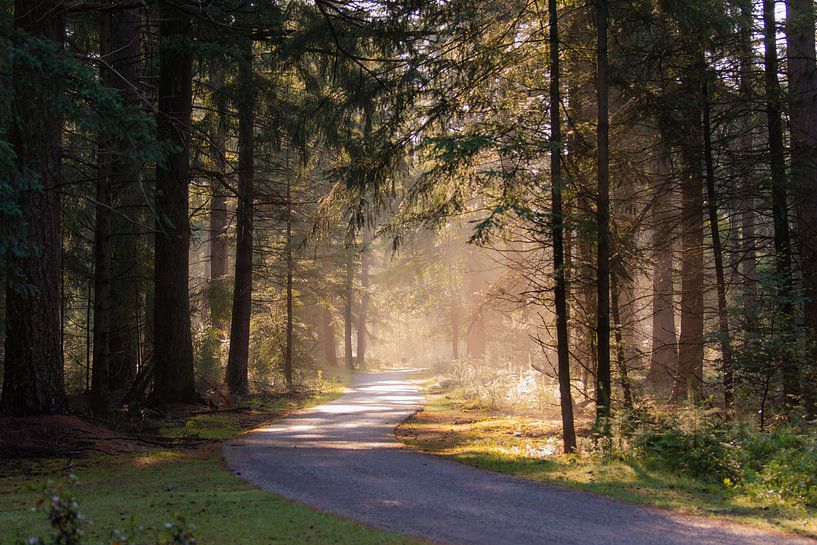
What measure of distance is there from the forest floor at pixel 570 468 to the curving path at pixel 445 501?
390 millimetres

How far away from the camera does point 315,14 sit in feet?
45.1

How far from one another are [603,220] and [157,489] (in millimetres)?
7554

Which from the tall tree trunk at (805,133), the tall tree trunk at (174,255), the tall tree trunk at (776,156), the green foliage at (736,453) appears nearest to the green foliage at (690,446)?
the green foliage at (736,453)

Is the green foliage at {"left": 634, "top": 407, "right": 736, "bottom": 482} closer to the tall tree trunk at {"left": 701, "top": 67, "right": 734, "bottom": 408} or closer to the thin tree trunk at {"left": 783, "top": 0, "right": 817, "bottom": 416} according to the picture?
the tall tree trunk at {"left": 701, "top": 67, "right": 734, "bottom": 408}

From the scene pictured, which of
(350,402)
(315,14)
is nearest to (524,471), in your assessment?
(315,14)

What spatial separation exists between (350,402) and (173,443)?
9.63 meters

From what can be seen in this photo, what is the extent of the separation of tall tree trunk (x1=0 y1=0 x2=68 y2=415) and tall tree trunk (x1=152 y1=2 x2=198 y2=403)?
3.41 meters

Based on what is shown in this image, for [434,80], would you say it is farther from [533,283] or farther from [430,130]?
[533,283]

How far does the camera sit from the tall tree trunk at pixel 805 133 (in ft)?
40.4

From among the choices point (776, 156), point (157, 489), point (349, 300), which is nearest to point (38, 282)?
point (157, 489)

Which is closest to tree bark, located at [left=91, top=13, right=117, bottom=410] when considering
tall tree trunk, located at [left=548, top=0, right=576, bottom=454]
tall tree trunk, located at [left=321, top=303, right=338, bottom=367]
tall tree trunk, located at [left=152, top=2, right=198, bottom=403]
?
tall tree trunk, located at [left=152, top=2, right=198, bottom=403]

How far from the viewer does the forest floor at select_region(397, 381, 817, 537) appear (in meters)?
6.67

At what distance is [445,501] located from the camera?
7086 millimetres

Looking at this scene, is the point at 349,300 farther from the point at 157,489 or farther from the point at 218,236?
the point at 157,489
